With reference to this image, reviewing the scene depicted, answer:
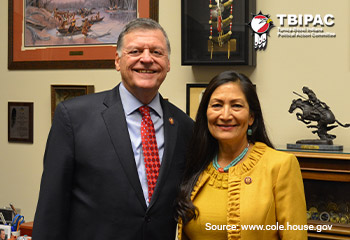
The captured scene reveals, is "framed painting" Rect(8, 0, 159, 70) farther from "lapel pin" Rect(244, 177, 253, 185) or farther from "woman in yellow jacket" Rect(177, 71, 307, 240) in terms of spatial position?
"lapel pin" Rect(244, 177, 253, 185)

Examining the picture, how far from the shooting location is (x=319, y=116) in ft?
10.1

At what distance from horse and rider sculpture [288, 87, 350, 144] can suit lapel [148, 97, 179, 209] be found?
1.05m

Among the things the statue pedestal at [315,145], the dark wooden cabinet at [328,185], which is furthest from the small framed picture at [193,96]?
the dark wooden cabinet at [328,185]

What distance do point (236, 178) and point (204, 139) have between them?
250 millimetres

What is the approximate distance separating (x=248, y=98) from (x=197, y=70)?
1457mm

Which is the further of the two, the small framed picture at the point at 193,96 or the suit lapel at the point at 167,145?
the small framed picture at the point at 193,96

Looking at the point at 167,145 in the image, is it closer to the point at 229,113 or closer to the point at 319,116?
the point at 229,113

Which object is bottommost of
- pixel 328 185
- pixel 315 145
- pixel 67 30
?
pixel 328 185

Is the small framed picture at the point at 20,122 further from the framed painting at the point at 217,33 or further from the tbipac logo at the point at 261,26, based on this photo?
the tbipac logo at the point at 261,26

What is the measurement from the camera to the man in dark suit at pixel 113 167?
216cm

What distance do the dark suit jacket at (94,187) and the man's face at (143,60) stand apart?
0.55 feet

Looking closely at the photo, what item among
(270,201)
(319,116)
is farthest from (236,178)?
(319,116)

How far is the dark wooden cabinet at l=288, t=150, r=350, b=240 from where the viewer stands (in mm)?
2881

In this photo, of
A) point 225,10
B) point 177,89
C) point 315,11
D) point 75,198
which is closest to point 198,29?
point 225,10
